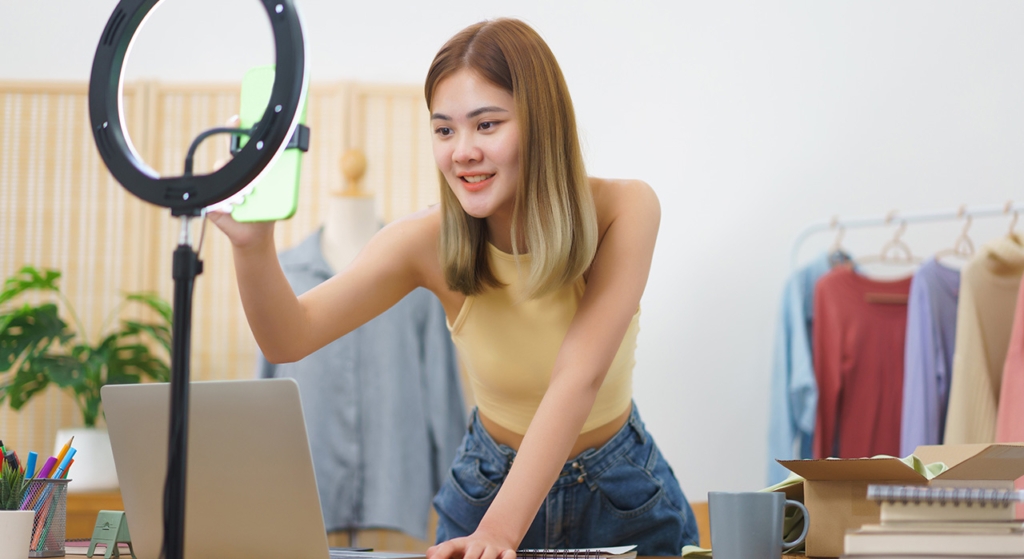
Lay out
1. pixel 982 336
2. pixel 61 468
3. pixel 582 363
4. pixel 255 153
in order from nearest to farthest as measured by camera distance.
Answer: pixel 255 153 < pixel 61 468 < pixel 582 363 < pixel 982 336

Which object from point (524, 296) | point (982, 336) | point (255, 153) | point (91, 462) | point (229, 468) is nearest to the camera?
point (255, 153)

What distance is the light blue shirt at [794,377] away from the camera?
2250 mm

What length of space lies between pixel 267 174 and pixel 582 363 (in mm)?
537

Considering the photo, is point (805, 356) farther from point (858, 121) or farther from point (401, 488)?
point (401, 488)

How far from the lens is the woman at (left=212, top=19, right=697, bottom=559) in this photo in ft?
3.45

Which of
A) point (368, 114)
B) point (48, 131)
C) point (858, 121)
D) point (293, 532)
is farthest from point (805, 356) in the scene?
point (48, 131)

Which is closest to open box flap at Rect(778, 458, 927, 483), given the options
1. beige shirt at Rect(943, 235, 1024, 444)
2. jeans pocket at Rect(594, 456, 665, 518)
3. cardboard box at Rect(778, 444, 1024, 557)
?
cardboard box at Rect(778, 444, 1024, 557)

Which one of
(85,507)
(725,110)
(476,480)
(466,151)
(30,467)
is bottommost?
(85,507)

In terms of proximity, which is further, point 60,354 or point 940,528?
point 60,354

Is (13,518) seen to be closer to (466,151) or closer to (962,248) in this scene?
(466,151)

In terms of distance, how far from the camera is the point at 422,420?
7.67ft

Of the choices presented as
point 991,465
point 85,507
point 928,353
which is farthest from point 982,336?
point 85,507

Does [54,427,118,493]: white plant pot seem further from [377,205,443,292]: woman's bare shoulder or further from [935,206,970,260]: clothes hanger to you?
[935,206,970,260]: clothes hanger

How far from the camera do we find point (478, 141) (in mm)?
1085
